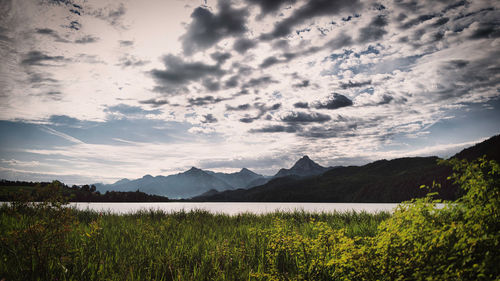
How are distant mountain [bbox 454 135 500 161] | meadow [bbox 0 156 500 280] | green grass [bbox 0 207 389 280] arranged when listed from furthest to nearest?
distant mountain [bbox 454 135 500 161]
green grass [bbox 0 207 389 280]
meadow [bbox 0 156 500 280]

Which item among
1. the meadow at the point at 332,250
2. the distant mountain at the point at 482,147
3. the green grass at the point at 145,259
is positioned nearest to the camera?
the meadow at the point at 332,250

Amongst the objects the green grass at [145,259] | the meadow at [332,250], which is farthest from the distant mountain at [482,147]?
the green grass at [145,259]

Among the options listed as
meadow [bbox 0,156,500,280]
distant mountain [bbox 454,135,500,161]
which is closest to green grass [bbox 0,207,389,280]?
meadow [bbox 0,156,500,280]

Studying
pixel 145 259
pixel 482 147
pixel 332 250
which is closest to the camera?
pixel 332 250

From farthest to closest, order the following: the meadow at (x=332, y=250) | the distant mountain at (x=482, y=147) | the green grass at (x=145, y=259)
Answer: the distant mountain at (x=482, y=147) < the green grass at (x=145, y=259) < the meadow at (x=332, y=250)

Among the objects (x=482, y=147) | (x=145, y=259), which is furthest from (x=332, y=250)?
(x=482, y=147)

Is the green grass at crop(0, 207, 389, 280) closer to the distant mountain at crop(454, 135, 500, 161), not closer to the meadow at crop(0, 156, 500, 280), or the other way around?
the meadow at crop(0, 156, 500, 280)

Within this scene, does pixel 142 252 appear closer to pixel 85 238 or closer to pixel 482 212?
pixel 85 238

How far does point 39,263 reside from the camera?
6301 millimetres

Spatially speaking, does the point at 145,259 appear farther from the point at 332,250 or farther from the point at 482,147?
the point at 482,147

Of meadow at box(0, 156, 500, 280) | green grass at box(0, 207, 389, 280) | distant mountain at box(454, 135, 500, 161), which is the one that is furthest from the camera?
distant mountain at box(454, 135, 500, 161)

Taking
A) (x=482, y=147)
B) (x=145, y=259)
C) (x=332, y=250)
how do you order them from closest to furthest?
(x=332, y=250) → (x=145, y=259) → (x=482, y=147)

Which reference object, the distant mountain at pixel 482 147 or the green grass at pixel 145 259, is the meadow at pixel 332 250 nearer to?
the green grass at pixel 145 259

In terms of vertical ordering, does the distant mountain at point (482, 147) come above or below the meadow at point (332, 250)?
above
